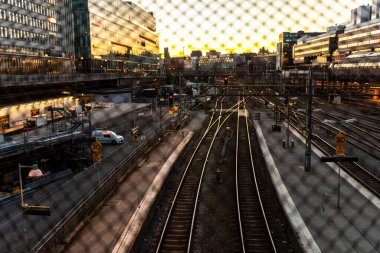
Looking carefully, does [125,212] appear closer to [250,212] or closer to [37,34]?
[250,212]

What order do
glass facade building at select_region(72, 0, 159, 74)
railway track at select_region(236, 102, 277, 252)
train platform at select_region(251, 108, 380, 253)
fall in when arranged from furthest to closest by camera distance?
glass facade building at select_region(72, 0, 159, 74)
railway track at select_region(236, 102, 277, 252)
train platform at select_region(251, 108, 380, 253)

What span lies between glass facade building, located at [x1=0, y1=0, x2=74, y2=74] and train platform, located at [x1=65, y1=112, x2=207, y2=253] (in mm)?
3746

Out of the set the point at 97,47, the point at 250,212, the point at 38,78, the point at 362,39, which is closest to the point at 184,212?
the point at 250,212

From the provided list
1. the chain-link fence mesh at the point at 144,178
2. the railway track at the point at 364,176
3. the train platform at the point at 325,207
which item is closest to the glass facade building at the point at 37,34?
the chain-link fence mesh at the point at 144,178

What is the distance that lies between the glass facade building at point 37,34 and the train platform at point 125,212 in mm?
3746

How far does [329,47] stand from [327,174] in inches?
406

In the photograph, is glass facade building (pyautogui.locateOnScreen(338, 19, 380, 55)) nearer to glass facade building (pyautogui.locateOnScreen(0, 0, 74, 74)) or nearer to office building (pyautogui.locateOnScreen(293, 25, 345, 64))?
office building (pyautogui.locateOnScreen(293, 25, 345, 64))

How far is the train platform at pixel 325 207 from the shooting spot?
2.07m

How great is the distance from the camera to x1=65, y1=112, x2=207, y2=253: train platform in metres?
2.14

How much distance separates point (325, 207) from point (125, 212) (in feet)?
4.79

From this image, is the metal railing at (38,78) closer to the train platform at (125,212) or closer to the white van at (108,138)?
the white van at (108,138)

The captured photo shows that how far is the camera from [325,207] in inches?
103

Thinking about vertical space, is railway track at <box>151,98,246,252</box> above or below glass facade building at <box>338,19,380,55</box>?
below

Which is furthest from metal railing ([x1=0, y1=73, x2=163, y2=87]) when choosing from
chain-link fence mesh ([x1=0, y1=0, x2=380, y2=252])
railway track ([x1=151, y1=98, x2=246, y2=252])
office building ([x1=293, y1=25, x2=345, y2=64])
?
office building ([x1=293, y1=25, x2=345, y2=64])
